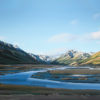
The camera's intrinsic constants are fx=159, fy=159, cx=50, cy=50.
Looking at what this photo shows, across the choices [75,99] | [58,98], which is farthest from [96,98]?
[58,98]

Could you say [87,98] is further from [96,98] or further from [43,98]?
[43,98]

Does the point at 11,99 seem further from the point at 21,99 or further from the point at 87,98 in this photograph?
the point at 87,98

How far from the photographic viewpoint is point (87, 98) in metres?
26.2

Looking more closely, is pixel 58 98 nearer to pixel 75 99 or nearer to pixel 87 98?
pixel 75 99

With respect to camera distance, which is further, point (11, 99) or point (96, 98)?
point (96, 98)

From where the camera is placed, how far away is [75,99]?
2544 centimetres

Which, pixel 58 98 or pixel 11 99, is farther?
pixel 58 98

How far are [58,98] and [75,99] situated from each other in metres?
2.79

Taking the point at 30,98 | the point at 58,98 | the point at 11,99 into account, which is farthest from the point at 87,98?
the point at 11,99

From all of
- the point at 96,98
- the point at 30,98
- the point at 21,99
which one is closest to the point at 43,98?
the point at 30,98

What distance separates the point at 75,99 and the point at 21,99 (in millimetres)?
8550

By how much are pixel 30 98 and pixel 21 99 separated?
176 cm

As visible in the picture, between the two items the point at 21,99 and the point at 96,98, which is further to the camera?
the point at 96,98

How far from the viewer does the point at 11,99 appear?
24.3 m
